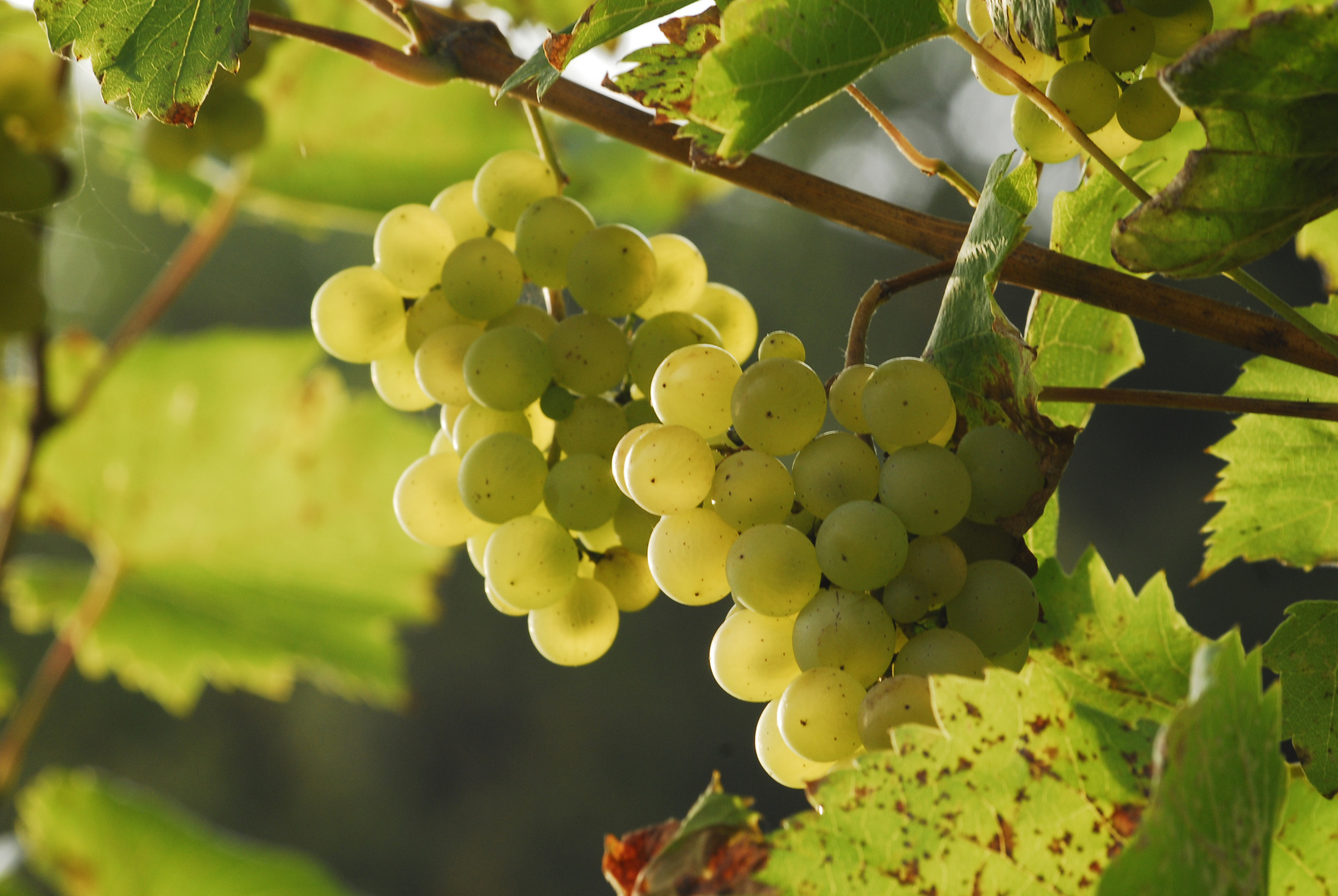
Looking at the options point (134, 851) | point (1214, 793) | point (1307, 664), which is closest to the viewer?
point (1214, 793)

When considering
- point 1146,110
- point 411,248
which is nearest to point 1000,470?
point 1146,110

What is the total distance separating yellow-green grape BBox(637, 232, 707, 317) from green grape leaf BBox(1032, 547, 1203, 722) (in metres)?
0.14

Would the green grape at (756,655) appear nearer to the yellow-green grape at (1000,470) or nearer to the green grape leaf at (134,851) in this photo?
the yellow-green grape at (1000,470)

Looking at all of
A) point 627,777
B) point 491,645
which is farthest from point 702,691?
point 491,645

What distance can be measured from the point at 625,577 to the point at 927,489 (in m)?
0.12

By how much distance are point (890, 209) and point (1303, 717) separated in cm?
17

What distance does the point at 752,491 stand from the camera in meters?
0.24

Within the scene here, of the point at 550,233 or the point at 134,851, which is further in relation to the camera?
the point at 134,851

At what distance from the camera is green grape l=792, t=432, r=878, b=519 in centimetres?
24

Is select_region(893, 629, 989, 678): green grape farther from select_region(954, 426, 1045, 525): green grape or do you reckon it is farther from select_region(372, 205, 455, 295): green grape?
select_region(372, 205, 455, 295): green grape

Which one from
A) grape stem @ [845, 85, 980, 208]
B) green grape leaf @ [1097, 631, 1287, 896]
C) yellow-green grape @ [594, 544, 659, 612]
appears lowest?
yellow-green grape @ [594, 544, 659, 612]

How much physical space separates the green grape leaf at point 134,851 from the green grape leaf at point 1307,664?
743mm

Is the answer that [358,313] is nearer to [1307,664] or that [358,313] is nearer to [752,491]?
[752,491]

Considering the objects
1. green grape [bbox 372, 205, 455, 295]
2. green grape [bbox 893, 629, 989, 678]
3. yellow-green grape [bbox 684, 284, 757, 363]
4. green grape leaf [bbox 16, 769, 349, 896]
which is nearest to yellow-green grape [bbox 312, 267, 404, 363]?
green grape [bbox 372, 205, 455, 295]
